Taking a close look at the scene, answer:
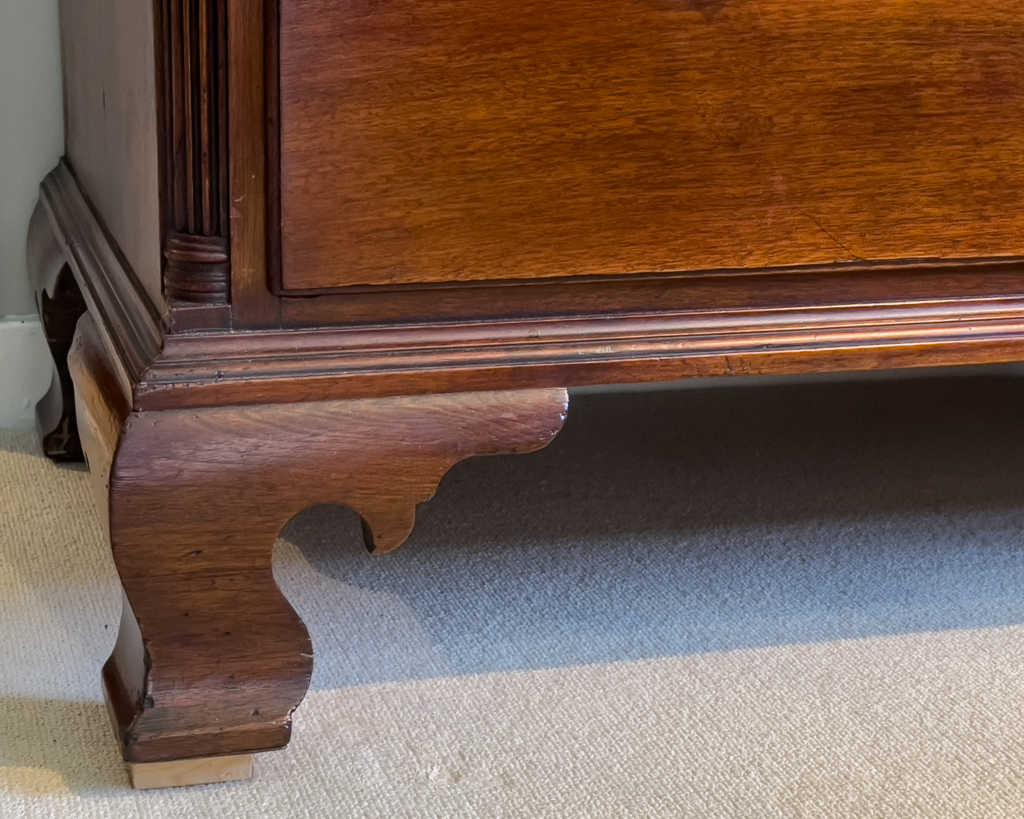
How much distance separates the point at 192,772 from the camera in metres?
0.65

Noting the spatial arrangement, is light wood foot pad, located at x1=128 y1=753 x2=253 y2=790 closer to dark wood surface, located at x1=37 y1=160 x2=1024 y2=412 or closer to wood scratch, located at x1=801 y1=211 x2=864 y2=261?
dark wood surface, located at x1=37 y1=160 x2=1024 y2=412

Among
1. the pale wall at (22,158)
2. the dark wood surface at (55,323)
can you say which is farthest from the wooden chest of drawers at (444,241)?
the pale wall at (22,158)

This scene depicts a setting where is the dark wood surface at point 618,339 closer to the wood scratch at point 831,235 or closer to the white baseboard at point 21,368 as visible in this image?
the wood scratch at point 831,235

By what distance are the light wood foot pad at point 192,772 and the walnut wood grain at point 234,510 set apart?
0.04 ft

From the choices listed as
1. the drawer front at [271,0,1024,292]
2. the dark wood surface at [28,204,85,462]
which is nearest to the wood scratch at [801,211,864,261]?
the drawer front at [271,0,1024,292]

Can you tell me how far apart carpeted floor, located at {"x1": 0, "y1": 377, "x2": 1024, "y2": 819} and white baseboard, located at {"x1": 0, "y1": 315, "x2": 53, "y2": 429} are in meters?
0.03

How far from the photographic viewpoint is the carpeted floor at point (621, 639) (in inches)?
25.8

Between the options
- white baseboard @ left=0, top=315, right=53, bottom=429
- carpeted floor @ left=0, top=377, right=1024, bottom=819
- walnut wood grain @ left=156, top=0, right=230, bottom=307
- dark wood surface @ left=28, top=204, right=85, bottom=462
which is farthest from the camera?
white baseboard @ left=0, top=315, right=53, bottom=429

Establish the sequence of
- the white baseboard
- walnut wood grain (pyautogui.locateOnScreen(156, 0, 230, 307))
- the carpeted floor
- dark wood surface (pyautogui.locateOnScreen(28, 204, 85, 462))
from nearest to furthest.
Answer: walnut wood grain (pyautogui.locateOnScreen(156, 0, 230, 307)) < the carpeted floor < dark wood surface (pyautogui.locateOnScreen(28, 204, 85, 462)) < the white baseboard

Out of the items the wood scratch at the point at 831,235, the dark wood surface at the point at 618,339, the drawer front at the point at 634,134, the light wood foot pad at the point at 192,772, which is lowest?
the light wood foot pad at the point at 192,772

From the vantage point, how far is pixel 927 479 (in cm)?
112

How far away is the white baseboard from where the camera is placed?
1107 mm

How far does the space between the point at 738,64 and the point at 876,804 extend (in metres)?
0.39

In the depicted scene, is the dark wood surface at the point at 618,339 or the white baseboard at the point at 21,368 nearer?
the dark wood surface at the point at 618,339
